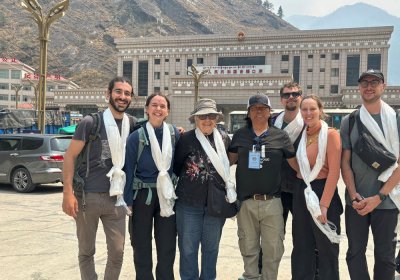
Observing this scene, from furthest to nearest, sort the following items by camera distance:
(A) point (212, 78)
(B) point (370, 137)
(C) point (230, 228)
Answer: (A) point (212, 78)
(C) point (230, 228)
(B) point (370, 137)

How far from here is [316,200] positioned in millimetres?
3656

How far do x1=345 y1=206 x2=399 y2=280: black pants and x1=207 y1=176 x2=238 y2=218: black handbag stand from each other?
1.17 meters

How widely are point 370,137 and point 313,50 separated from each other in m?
59.5

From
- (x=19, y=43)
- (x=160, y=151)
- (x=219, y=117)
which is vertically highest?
(x=19, y=43)

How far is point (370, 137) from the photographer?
11.8 feet

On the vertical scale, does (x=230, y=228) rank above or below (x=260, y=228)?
below

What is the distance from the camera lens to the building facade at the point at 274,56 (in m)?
57.4

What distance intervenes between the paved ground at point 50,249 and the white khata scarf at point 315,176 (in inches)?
46.6

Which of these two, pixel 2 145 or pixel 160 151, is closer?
pixel 160 151

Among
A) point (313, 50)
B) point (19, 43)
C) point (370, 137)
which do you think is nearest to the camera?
point (370, 137)

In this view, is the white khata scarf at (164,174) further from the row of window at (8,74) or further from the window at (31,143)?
the row of window at (8,74)

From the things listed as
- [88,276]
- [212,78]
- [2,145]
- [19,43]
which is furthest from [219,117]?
[19,43]

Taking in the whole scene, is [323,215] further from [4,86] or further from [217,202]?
[4,86]

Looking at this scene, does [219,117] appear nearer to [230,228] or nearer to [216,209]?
[216,209]
